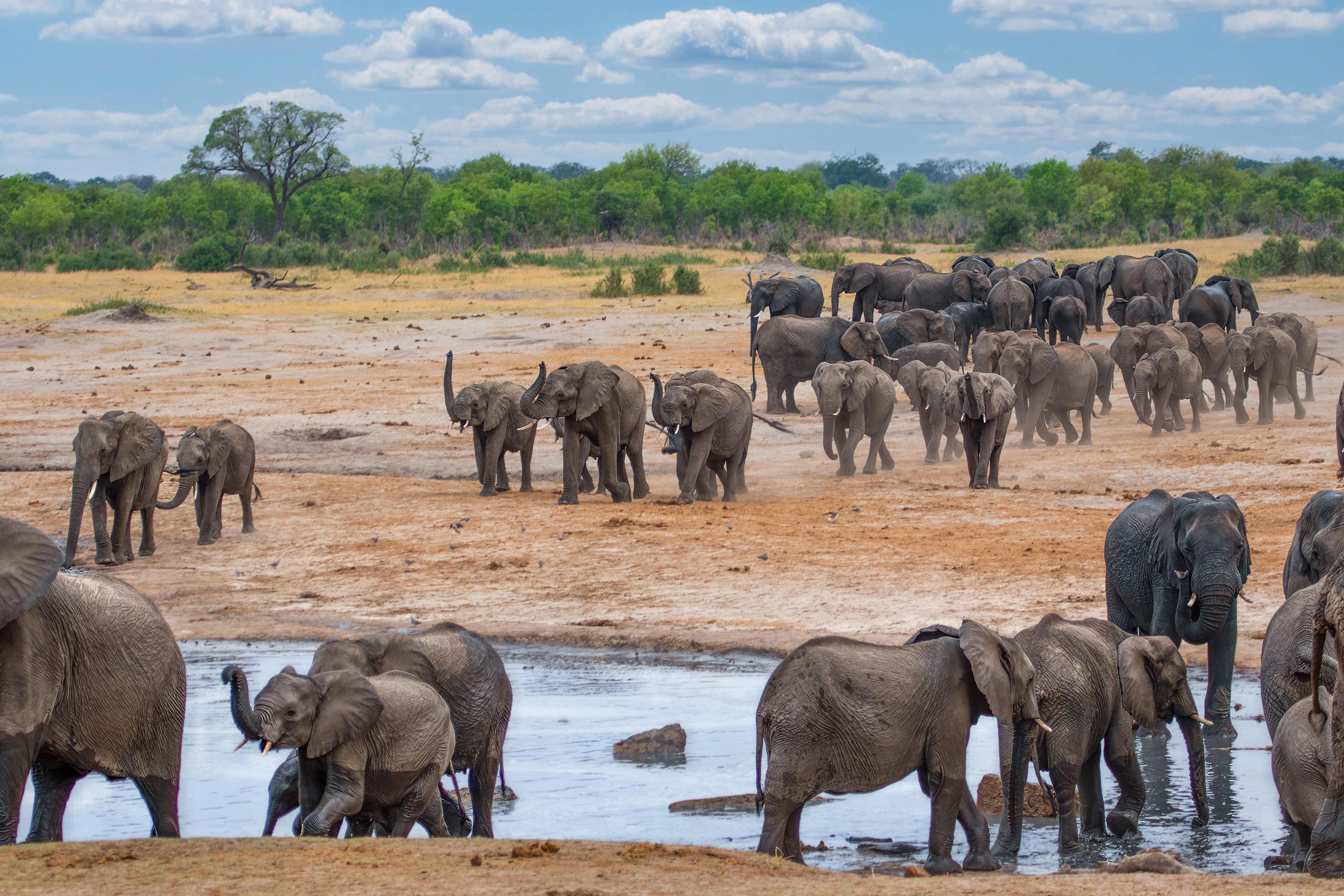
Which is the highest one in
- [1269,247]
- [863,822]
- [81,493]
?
[1269,247]

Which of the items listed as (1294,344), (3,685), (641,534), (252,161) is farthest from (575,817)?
(252,161)

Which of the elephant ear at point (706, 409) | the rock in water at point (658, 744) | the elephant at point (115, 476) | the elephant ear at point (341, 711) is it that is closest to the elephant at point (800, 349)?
the elephant ear at point (706, 409)

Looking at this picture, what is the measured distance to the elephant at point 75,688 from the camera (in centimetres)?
568

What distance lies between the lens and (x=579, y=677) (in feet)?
34.2

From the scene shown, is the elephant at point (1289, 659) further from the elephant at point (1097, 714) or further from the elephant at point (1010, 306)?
the elephant at point (1010, 306)

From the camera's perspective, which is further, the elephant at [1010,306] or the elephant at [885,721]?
the elephant at [1010,306]

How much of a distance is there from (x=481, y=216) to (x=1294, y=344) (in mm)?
48856

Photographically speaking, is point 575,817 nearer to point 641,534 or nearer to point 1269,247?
point 641,534

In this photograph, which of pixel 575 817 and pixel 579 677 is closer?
pixel 575 817

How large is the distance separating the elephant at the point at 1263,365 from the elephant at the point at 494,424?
969 centimetres

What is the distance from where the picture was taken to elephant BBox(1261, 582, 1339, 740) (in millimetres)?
6609

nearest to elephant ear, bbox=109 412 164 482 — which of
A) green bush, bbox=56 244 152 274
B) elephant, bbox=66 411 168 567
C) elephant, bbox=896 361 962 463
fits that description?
elephant, bbox=66 411 168 567

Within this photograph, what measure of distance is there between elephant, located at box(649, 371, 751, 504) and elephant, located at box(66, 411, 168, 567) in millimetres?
4913

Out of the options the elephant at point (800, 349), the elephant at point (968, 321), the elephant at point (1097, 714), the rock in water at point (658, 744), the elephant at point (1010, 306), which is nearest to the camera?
the elephant at point (1097, 714)
